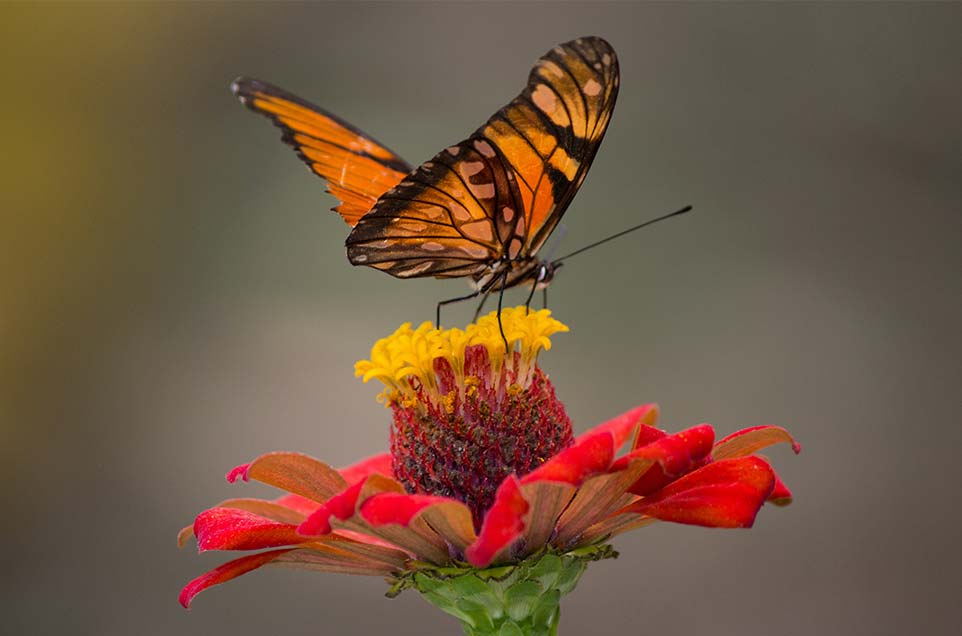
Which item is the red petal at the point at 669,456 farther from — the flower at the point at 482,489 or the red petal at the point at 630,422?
the red petal at the point at 630,422

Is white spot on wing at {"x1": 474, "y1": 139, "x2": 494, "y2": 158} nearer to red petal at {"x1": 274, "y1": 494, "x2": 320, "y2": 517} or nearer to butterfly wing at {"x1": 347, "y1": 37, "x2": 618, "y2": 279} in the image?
butterfly wing at {"x1": 347, "y1": 37, "x2": 618, "y2": 279}

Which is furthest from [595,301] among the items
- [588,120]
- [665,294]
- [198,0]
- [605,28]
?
[588,120]

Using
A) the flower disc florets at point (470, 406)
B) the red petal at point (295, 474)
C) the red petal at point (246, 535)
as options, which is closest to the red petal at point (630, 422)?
the flower disc florets at point (470, 406)

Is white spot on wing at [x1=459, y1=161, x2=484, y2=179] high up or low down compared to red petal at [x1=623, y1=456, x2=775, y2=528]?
up

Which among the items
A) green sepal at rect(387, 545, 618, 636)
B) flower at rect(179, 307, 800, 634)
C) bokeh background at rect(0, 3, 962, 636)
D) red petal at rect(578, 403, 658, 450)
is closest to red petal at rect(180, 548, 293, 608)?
flower at rect(179, 307, 800, 634)

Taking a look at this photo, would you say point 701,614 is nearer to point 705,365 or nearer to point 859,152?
point 705,365

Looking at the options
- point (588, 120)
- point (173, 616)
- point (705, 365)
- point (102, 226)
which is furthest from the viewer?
point (102, 226)
